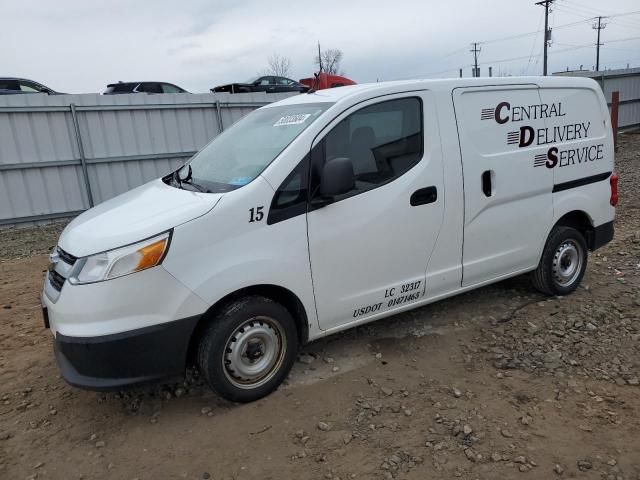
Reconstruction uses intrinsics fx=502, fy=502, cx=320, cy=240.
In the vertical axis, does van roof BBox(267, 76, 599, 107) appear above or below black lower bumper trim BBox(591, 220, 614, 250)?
above

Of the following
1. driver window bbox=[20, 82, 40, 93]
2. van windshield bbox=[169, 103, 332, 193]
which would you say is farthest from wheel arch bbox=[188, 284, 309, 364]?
driver window bbox=[20, 82, 40, 93]

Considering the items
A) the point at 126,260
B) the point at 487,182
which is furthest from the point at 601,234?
the point at 126,260

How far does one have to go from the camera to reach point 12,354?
13.2 feet

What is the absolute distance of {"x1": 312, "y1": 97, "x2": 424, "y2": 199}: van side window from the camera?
3.33 m

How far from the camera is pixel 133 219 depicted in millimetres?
2959

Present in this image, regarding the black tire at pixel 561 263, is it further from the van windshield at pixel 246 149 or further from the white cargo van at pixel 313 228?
the van windshield at pixel 246 149

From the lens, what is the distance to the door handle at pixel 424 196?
3537 millimetres

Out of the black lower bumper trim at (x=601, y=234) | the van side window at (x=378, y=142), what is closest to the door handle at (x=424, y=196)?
the van side window at (x=378, y=142)

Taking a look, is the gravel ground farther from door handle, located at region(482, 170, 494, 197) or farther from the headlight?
door handle, located at region(482, 170, 494, 197)

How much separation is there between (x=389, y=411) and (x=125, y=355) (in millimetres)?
1587

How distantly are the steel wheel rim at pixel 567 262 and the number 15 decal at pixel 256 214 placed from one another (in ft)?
9.76

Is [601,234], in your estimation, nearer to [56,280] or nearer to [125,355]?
[125,355]

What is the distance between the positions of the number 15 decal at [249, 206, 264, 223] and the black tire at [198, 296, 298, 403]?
48 centimetres

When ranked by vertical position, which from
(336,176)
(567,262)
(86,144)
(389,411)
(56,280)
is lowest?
(389,411)
